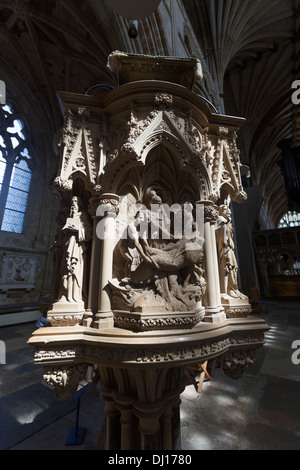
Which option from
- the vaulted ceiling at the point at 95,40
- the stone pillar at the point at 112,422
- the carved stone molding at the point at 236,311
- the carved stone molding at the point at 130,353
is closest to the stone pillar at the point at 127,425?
the stone pillar at the point at 112,422

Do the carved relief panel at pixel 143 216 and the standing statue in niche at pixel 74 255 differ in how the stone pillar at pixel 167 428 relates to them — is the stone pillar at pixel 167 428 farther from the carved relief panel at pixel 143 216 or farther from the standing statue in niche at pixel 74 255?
the standing statue in niche at pixel 74 255

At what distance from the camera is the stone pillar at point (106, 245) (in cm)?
179

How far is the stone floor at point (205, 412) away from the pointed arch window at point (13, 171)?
6.92m

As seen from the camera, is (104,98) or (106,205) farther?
(104,98)

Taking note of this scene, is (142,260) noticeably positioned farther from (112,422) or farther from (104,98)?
(104,98)

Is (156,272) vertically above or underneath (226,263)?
underneath

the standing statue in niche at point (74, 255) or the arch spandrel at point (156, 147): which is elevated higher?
the arch spandrel at point (156, 147)

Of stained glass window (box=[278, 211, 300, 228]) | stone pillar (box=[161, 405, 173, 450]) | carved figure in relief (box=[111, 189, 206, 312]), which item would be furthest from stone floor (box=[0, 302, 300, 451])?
stained glass window (box=[278, 211, 300, 228])

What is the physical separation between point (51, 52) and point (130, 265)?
1266 cm

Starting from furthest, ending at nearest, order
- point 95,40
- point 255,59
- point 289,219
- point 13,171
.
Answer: point 289,219 → point 255,59 → point 13,171 → point 95,40

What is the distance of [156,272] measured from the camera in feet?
6.12

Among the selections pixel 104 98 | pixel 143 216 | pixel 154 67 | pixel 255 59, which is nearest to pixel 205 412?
pixel 143 216

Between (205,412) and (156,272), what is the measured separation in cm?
257

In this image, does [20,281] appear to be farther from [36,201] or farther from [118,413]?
[118,413]
